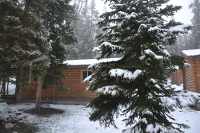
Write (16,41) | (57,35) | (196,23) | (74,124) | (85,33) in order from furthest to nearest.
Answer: (85,33) < (196,23) < (57,35) < (74,124) < (16,41)

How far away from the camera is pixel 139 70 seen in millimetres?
3205

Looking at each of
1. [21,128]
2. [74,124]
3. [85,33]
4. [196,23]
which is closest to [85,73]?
[74,124]

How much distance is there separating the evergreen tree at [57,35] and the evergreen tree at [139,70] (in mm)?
5277

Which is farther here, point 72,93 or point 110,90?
point 72,93

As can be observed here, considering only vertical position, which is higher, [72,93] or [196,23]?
[196,23]

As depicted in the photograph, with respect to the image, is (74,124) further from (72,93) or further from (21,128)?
(72,93)

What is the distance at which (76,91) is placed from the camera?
13.2m

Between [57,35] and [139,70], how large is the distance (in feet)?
25.9

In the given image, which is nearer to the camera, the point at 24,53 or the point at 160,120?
the point at 160,120

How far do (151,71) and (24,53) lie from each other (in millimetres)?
5072

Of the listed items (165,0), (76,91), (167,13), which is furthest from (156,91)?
(76,91)

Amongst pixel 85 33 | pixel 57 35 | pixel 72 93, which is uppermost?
pixel 85 33

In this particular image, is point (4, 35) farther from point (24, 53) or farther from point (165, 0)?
point (165, 0)

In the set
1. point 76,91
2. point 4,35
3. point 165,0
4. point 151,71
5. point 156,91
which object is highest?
point 165,0
